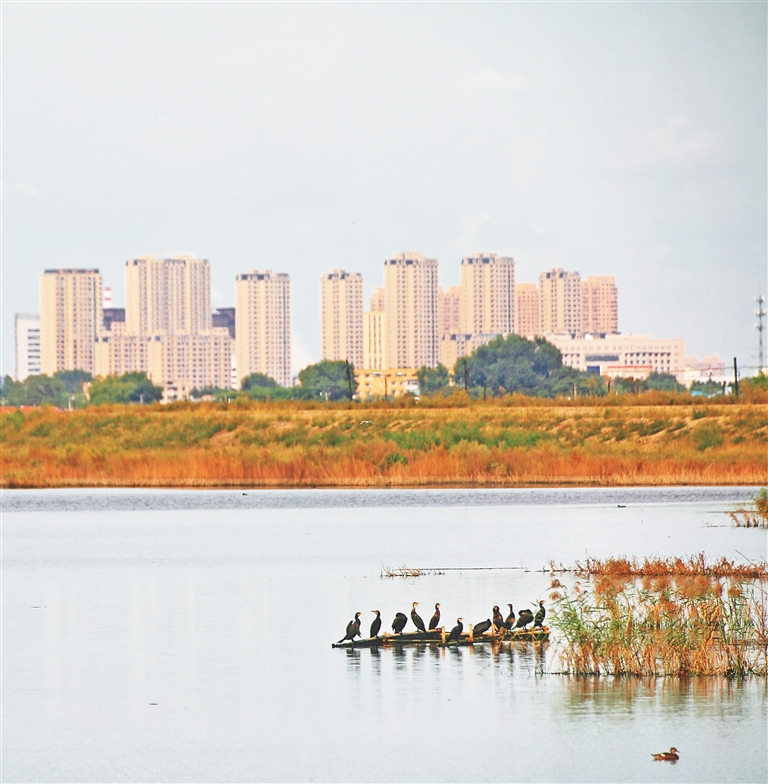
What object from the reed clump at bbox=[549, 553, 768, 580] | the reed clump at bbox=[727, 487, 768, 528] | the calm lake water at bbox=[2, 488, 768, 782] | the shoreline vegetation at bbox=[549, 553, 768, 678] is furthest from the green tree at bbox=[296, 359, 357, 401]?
the shoreline vegetation at bbox=[549, 553, 768, 678]

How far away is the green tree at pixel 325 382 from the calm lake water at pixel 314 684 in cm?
14201

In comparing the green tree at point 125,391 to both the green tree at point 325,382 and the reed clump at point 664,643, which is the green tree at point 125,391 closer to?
the green tree at point 325,382

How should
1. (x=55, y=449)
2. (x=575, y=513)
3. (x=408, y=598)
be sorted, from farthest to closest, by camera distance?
(x=55, y=449), (x=575, y=513), (x=408, y=598)

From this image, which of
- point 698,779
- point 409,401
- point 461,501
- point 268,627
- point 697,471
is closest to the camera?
point 698,779

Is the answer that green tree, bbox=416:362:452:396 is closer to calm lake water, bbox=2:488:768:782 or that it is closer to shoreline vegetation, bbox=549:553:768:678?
calm lake water, bbox=2:488:768:782

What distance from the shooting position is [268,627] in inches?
837

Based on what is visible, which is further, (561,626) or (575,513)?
(575,513)

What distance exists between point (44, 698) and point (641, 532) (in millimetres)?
18936

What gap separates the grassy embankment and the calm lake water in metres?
18.6

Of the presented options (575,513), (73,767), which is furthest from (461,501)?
(73,767)

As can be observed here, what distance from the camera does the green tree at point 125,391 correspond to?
175 m

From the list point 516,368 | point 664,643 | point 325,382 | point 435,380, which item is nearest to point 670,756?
point 664,643

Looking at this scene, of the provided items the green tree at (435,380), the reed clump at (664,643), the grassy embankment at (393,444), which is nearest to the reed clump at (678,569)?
the reed clump at (664,643)

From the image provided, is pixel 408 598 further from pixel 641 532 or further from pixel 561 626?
pixel 641 532
